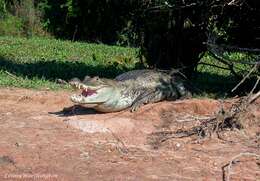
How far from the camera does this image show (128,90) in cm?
848

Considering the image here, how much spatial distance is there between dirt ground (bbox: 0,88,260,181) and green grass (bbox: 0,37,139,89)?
1.49m

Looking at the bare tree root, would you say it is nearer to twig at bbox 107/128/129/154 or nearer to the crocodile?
twig at bbox 107/128/129/154

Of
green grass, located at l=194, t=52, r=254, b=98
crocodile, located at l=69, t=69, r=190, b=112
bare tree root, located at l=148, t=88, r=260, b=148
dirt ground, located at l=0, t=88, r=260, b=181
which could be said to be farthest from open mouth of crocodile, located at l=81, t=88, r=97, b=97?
green grass, located at l=194, t=52, r=254, b=98

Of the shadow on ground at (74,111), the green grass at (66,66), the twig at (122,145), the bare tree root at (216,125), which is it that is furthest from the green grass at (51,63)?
the bare tree root at (216,125)

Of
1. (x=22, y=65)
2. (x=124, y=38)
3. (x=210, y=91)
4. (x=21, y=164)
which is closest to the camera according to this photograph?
(x=21, y=164)

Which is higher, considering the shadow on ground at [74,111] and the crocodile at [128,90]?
the crocodile at [128,90]

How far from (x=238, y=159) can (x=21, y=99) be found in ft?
11.5

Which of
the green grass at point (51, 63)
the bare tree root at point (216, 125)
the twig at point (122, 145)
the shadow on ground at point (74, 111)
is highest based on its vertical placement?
the bare tree root at point (216, 125)

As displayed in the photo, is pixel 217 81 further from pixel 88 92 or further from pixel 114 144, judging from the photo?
pixel 114 144

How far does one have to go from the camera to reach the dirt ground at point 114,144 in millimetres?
5840

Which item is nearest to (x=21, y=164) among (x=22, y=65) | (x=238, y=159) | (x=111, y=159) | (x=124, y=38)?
(x=111, y=159)

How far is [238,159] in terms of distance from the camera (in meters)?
6.29

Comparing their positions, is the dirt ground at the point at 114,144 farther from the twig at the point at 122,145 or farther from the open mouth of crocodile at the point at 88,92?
the open mouth of crocodile at the point at 88,92

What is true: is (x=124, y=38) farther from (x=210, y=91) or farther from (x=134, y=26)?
(x=210, y=91)
